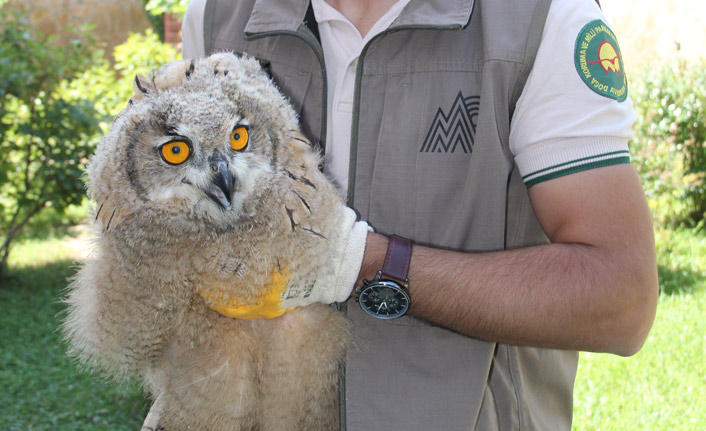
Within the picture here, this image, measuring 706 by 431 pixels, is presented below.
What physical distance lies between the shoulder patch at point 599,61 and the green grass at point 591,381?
325 centimetres

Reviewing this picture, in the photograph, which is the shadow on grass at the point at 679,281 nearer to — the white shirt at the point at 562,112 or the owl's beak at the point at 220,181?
the white shirt at the point at 562,112

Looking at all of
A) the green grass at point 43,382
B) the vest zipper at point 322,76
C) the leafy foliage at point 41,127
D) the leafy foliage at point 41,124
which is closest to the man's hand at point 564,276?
the vest zipper at point 322,76

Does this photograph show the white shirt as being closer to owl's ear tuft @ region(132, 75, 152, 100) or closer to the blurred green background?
owl's ear tuft @ region(132, 75, 152, 100)

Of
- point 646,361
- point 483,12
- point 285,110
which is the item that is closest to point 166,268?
point 285,110

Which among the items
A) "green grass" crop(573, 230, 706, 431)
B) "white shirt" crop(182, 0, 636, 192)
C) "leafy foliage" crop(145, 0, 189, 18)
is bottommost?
"green grass" crop(573, 230, 706, 431)


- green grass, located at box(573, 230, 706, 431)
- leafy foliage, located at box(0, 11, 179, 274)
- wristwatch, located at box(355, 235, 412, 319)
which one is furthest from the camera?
leafy foliage, located at box(0, 11, 179, 274)

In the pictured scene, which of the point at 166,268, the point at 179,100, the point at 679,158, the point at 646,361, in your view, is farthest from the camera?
the point at 679,158

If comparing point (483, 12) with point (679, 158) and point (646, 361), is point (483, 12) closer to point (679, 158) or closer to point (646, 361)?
point (646, 361)

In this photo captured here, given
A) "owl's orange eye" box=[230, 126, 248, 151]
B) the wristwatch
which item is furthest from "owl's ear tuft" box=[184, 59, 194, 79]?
the wristwatch

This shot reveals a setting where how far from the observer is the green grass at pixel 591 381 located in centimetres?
445

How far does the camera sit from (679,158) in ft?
24.8

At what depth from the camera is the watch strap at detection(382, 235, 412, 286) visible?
5.48 ft

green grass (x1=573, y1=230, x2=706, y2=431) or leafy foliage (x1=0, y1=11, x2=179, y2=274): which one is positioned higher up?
leafy foliage (x1=0, y1=11, x2=179, y2=274)

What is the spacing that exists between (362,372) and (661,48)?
7978 mm
